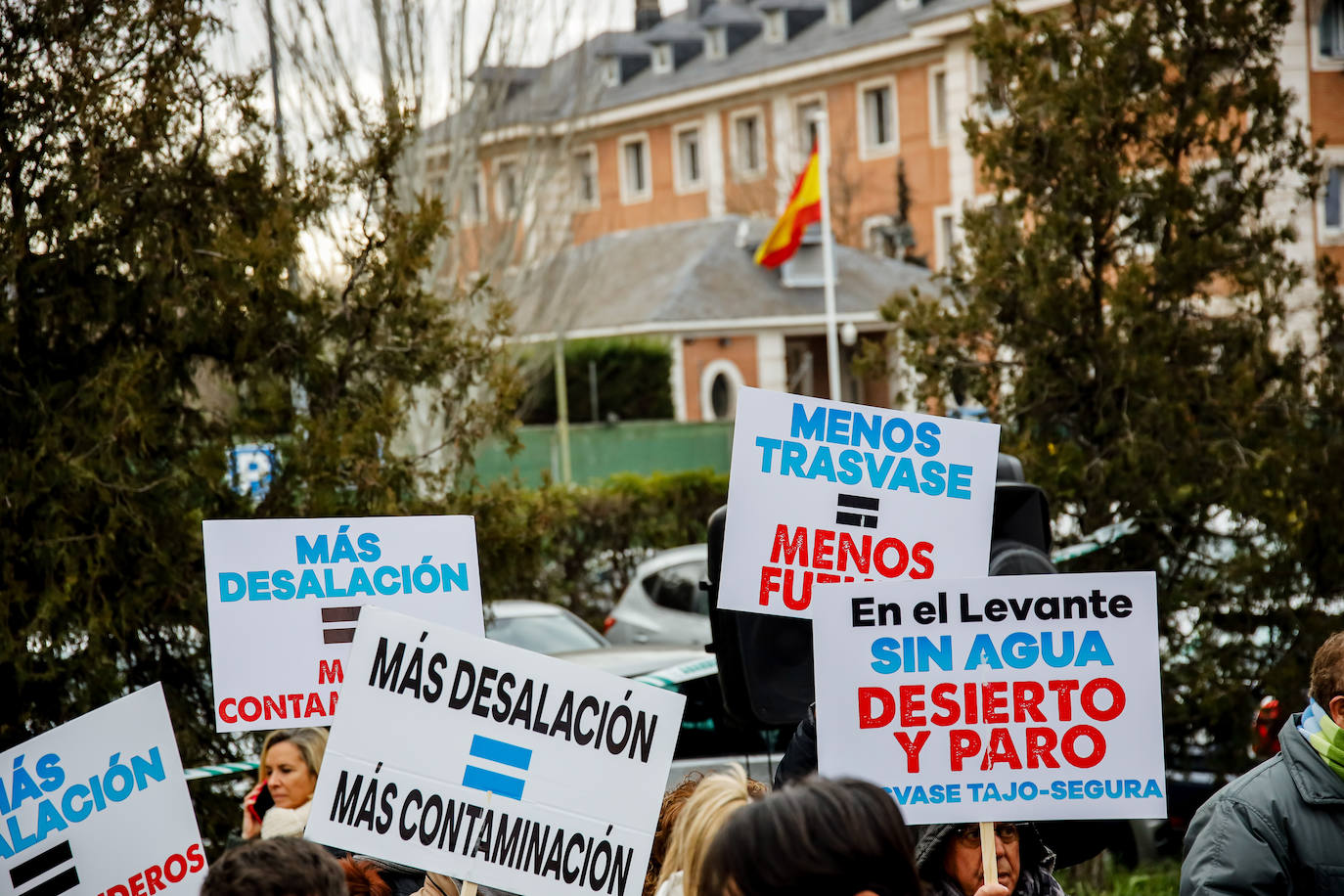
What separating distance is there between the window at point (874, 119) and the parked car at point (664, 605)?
107ft

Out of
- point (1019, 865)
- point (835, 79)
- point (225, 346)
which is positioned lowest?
point (1019, 865)

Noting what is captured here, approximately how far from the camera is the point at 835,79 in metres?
45.8

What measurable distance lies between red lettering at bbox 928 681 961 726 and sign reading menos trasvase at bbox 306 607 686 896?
72 centimetres

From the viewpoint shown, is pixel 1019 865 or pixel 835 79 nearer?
pixel 1019 865

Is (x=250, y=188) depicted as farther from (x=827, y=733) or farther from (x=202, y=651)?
(x=827, y=733)

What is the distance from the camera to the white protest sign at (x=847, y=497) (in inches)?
191

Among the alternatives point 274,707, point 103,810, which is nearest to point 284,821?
point 274,707

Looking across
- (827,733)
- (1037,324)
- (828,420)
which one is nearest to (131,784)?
(827,733)

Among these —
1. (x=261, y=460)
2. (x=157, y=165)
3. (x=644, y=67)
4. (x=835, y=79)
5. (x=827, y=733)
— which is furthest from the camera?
(x=644, y=67)

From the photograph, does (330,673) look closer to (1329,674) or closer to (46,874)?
(46,874)

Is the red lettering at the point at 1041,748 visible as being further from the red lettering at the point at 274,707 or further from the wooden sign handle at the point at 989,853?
the red lettering at the point at 274,707

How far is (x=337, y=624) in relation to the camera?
202 inches

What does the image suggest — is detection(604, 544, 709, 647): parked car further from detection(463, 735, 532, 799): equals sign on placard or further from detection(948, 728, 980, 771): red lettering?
detection(463, 735, 532, 799): equals sign on placard

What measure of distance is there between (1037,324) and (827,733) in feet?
14.2
